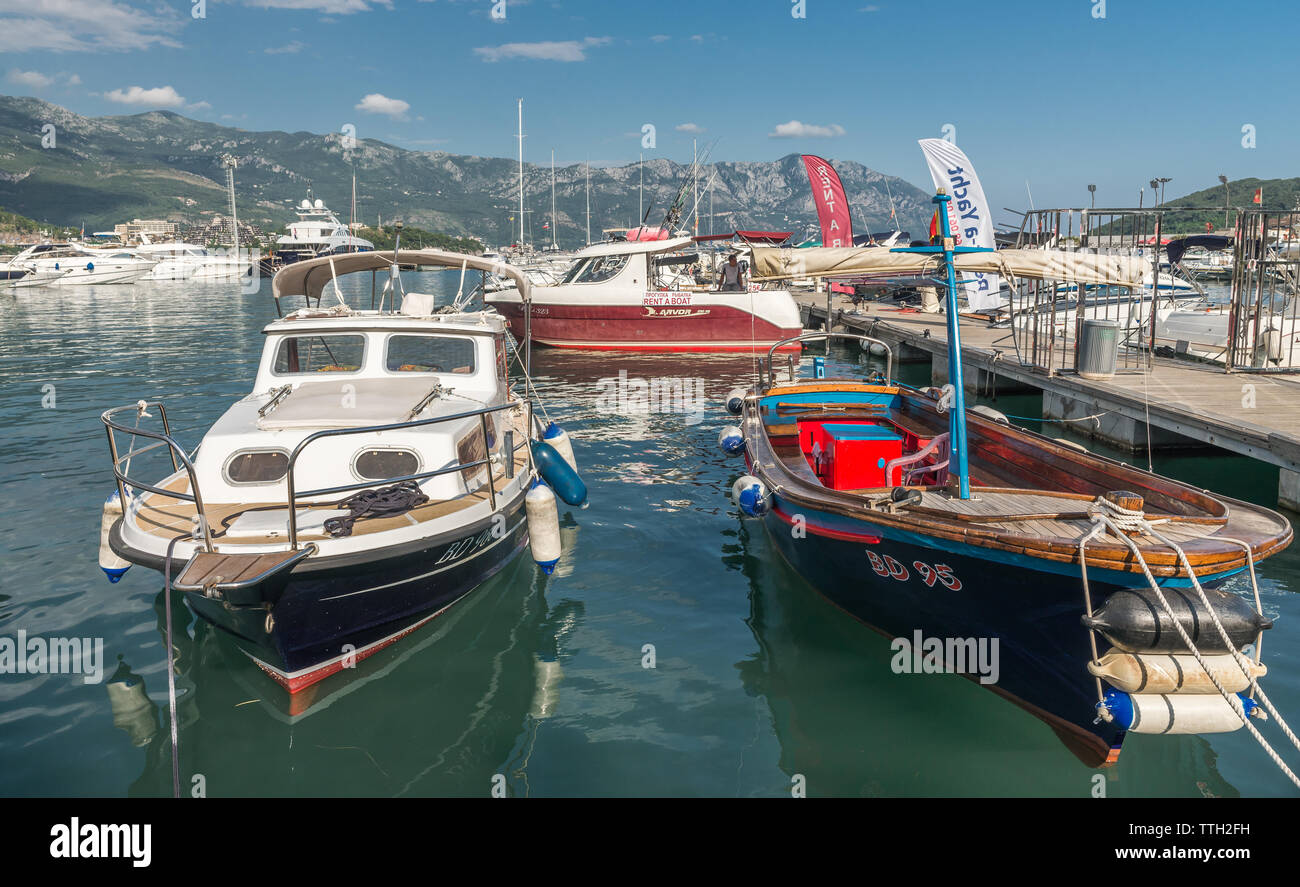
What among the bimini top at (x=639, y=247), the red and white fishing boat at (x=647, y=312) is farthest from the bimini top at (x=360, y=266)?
the bimini top at (x=639, y=247)

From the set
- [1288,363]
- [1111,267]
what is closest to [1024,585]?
[1111,267]

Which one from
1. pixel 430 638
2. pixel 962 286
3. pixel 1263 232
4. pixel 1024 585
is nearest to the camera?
pixel 1024 585

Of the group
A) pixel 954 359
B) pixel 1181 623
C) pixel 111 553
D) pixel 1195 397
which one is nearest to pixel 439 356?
pixel 111 553

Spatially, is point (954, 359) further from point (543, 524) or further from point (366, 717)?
point (366, 717)

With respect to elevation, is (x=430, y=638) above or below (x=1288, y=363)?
below

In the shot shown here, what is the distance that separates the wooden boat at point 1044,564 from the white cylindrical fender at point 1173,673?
0.01 meters

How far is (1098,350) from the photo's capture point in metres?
15.0

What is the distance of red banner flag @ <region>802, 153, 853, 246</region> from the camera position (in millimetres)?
31875

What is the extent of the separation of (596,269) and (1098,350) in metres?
17.5

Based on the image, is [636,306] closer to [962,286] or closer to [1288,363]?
[962,286]

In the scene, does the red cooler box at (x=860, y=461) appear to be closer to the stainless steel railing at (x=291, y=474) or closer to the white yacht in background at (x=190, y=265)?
the stainless steel railing at (x=291, y=474)

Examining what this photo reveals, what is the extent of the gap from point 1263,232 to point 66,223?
213 metres

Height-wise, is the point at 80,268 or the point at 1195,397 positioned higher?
the point at 80,268

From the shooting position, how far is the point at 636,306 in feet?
90.1
